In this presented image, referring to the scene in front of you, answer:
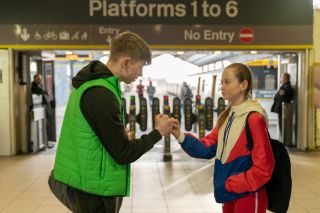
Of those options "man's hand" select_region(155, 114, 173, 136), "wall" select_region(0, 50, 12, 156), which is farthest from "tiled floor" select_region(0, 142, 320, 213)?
"man's hand" select_region(155, 114, 173, 136)

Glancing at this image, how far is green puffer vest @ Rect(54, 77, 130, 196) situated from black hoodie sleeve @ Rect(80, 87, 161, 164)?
0.10 ft

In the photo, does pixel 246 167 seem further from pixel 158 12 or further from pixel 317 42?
pixel 317 42

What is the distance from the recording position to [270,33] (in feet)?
23.3

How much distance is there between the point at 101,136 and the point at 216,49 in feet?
19.1

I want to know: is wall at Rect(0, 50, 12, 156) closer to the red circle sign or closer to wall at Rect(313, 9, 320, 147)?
the red circle sign

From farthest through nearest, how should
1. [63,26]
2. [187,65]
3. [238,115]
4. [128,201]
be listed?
[187,65] → [63,26] → [128,201] → [238,115]

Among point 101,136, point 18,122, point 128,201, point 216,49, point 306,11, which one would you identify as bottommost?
point 128,201

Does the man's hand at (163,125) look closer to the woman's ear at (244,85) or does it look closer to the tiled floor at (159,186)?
the woman's ear at (244,85)

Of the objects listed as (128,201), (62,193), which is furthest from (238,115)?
(128,201)

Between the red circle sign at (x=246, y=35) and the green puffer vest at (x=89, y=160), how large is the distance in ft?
19.0

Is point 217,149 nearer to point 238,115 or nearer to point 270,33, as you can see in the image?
point 238,115

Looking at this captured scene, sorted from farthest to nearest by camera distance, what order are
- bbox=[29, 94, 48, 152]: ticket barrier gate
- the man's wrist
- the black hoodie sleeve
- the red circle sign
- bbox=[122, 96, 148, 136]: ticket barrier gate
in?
bbox=[29, 94, 48, 152]: ticket barrier gate, bbox=[122, 96, 148, 136]: ticket barrier gate, the red circle sign, the man's wrist, the black hoodie sleeve

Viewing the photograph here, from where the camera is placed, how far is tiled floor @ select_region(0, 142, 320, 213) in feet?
14.0

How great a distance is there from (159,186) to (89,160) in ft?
12.0
